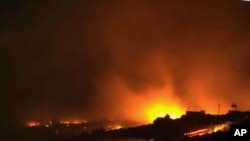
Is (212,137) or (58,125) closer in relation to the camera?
(212,137)

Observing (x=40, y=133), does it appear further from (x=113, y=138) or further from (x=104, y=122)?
(x=113, y=138)

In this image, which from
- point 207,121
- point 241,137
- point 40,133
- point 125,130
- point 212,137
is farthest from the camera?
point 40,133

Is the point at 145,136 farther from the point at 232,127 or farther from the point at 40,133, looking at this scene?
the point at 232,127

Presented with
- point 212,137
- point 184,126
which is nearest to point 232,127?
point 212,137

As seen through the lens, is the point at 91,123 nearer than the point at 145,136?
No

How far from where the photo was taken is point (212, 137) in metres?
39.9

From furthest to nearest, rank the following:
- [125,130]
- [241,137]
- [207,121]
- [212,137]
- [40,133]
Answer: [40,133]
[125,130]
[207,121]
[212,137]
[241,137]

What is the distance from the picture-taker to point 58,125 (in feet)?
271

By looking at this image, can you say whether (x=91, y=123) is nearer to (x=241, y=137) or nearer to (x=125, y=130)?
(x=125, y=130)

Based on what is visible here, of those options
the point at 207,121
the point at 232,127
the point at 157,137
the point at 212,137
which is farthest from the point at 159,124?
the point at 232,127

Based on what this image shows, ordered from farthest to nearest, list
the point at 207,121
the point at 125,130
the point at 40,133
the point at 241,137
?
the point at 40,133 → the point at 125,130 → the point at 207,121 → the point at 241,137

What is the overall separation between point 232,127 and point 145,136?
48.8 metres

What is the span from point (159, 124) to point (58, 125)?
3360cm

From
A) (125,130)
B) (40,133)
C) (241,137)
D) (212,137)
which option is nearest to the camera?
(241,137)
